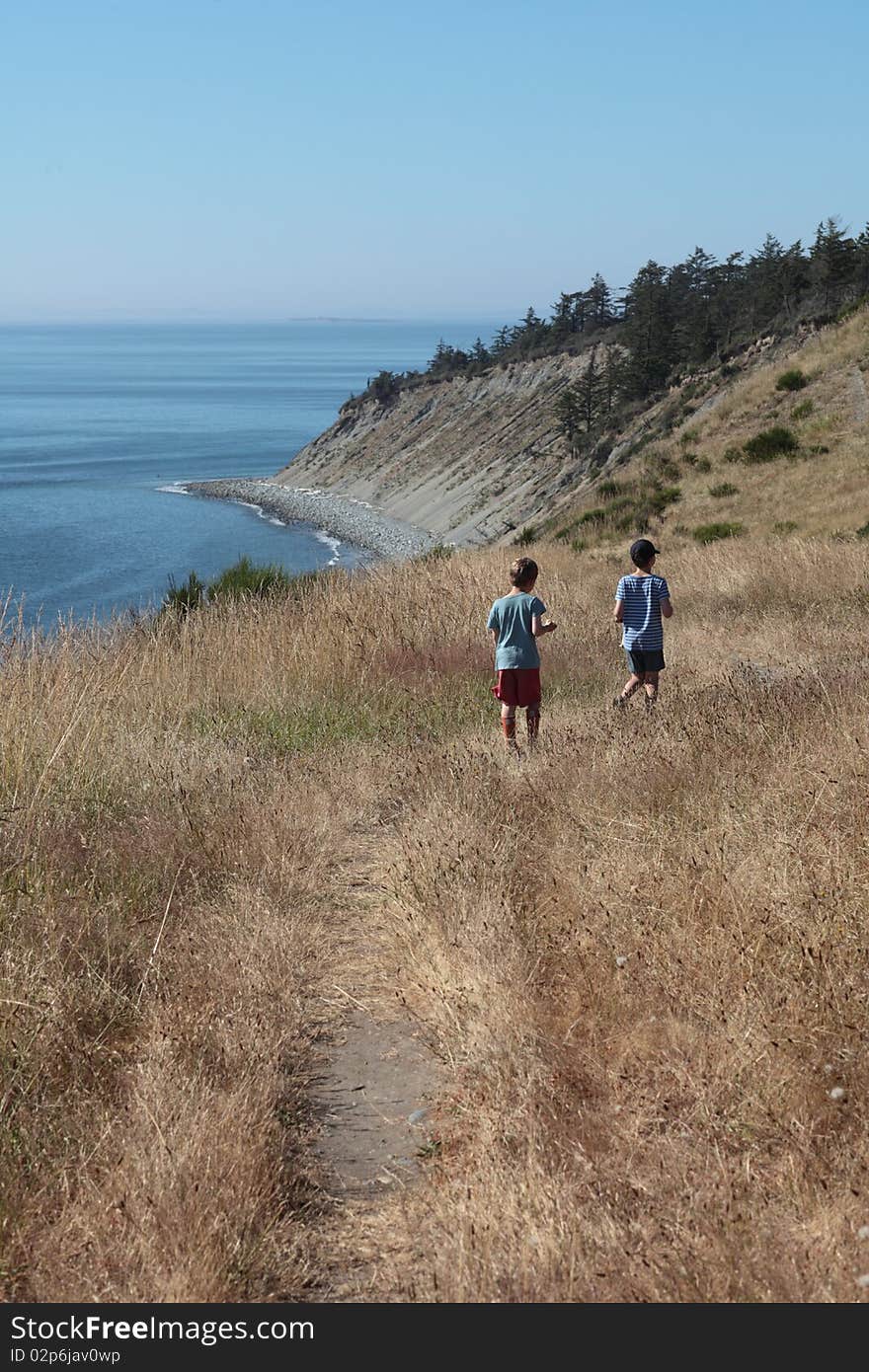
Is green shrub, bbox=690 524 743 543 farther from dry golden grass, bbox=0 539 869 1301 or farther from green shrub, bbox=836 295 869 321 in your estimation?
green shrub, bbox=836 295 869 321

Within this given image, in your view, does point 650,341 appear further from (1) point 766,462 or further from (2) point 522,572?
(2) point 522,572

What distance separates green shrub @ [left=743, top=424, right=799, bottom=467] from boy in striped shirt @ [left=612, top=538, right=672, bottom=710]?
24340mm

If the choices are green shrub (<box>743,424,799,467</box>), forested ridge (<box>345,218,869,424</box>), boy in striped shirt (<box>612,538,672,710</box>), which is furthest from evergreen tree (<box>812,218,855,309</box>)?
boy in striped shirt (<box>612,538,672,710</box>)

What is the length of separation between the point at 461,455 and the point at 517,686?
270 ft

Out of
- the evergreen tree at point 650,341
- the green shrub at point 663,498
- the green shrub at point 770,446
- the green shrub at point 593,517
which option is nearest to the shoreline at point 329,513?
the evergreen tree at point 650,341

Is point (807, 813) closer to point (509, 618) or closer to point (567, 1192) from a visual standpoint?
point (567, 1192)

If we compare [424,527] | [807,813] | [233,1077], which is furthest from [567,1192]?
[424,527]

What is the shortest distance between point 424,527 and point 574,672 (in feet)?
236

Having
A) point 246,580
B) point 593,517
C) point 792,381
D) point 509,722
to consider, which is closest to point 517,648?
point 509,722

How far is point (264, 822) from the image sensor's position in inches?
249

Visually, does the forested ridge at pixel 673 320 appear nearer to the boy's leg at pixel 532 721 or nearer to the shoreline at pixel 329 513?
the shoreline at pixel 329 513

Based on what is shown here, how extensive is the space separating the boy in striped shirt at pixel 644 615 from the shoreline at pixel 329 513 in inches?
2206

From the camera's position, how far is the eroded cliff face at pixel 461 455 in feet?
237

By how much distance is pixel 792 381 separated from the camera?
37750 millimetres
